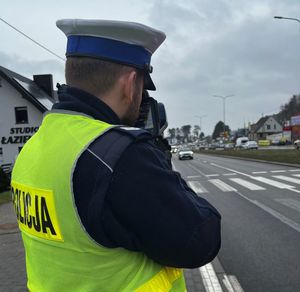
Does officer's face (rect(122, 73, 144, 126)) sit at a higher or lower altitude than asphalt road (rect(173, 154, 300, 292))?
higher

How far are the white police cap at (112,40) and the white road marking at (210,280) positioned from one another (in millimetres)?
3890

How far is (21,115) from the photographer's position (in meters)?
Result: 34.0

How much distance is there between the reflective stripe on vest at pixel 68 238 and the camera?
55.1 inches

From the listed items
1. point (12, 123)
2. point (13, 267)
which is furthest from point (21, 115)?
point (13, 267)

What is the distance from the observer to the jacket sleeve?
135 centimetres

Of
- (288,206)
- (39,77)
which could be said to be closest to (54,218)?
(288,206)

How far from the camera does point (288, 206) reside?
10641 millimetres

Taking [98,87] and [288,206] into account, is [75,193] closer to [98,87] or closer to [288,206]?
[98,87]

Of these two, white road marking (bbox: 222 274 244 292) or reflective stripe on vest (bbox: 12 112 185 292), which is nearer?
reflective stripe on vest (bbox: 12 112 185 292)

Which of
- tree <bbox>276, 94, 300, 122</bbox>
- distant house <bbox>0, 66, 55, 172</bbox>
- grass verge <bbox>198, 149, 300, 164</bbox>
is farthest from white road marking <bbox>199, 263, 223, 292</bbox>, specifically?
tree <bbox>276, 94, 300, 122</bbox>

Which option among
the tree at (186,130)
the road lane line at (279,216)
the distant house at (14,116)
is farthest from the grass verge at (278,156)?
the tree at (186,130)

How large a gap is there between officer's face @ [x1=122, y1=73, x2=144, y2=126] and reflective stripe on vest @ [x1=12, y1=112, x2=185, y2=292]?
0.20 metres

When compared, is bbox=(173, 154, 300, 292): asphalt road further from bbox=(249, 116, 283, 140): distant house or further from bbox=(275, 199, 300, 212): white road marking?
bbox=(249, 116, 283, 140): distant house

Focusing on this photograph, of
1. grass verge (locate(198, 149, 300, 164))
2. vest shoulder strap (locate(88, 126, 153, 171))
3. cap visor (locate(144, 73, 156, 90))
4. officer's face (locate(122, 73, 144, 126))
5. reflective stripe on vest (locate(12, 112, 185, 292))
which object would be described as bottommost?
grass verge (locate(198, 149, 300, 164))
